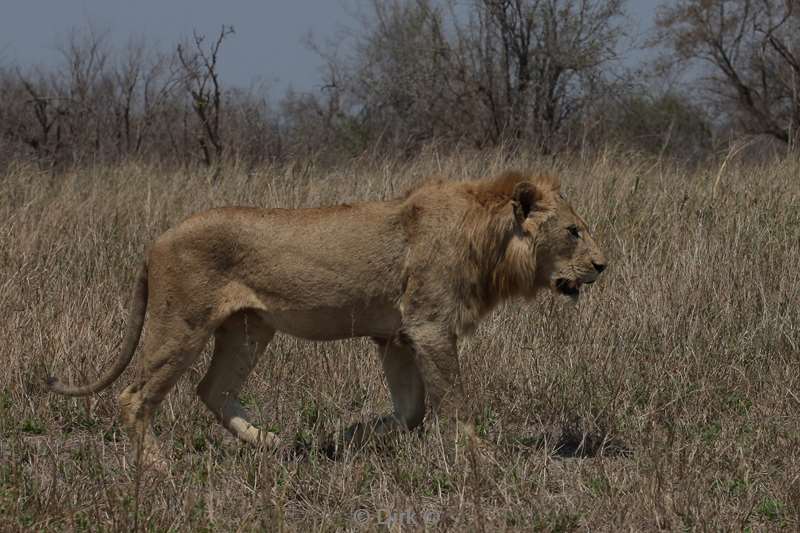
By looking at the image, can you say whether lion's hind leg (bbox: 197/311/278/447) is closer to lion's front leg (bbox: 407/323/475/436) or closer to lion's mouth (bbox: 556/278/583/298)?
lion's front leg (bbox: 407/323/475/436)

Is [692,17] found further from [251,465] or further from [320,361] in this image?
[251,465]

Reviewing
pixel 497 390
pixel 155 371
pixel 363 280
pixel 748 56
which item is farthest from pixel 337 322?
pixel 748 56

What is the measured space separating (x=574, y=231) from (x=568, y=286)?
0.88ft

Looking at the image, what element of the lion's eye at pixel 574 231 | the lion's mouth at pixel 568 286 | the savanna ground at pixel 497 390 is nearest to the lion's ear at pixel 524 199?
the lion's eye at pixel 574 231

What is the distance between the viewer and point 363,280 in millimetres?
5215

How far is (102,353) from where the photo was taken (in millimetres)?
6438

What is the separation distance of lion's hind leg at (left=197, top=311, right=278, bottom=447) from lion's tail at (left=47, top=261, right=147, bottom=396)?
38 cm

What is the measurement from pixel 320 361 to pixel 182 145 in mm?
9219

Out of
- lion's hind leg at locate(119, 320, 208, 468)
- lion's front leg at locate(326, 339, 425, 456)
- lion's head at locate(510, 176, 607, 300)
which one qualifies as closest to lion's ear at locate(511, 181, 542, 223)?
lion's head at locate(510, 176, 607, 300)

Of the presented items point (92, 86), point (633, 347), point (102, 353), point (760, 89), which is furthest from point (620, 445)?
point (760, 89)

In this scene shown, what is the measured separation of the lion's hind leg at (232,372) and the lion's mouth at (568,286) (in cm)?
140

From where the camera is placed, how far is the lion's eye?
5.44 metres

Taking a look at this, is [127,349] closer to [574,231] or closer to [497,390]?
[497,390]

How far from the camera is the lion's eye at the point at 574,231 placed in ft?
17.9
